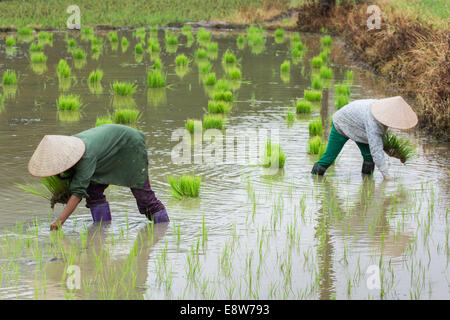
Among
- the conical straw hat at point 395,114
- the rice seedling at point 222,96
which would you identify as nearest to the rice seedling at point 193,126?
the rice seedling at point 222,96

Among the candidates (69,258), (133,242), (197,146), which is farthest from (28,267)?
(197,146)

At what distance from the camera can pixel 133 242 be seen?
4449mm

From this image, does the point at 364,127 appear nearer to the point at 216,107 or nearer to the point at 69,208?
the point at 69,208

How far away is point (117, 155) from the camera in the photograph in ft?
14.9

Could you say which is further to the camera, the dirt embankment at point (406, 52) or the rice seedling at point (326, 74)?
the rice seedling at point (326, 74)

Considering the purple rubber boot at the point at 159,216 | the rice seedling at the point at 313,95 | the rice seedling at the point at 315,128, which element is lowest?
the purple rubber boot at the point at 159,216

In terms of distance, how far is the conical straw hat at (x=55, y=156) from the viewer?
420cm

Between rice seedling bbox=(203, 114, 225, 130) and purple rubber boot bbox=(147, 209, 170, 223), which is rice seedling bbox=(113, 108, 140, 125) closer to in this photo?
rice seedling bbox=(203, 114, 225, 130)

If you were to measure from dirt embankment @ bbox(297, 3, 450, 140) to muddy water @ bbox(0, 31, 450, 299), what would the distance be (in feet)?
1.13

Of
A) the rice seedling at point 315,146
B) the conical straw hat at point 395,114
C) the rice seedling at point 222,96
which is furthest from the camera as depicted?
the rice seedling at point 222,96

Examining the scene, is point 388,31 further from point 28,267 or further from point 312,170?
point 28,267

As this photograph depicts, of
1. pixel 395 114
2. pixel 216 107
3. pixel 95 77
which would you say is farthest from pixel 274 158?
pixel 95 77

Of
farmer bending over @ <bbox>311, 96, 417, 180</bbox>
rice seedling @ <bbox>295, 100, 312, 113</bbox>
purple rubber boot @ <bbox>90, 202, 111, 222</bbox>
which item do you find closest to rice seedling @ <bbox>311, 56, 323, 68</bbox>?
rice seedling @ <bbox>295, 100, 312, 113</bbox>

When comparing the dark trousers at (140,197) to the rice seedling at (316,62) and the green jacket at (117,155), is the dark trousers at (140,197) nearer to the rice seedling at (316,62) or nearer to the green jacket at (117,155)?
the green jacket at (117,155)
